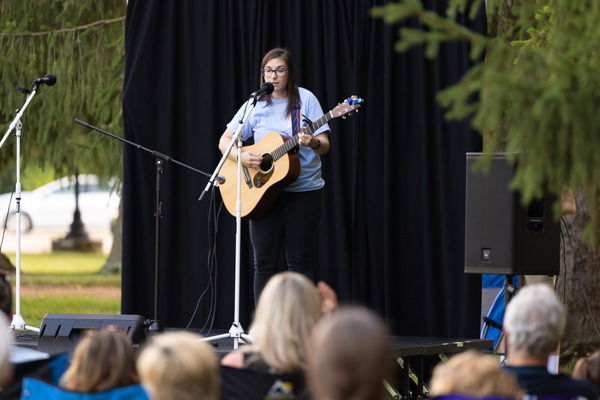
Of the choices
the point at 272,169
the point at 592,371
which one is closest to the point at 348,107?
the point at 272,169

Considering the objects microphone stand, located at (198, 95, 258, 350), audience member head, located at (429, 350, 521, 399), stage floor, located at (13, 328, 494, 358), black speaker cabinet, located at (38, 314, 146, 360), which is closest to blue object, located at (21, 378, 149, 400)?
audience member head, located at (429, 350, 521, 399)

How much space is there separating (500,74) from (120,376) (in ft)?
4.54

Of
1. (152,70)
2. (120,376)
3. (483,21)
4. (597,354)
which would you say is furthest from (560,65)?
(152,70)

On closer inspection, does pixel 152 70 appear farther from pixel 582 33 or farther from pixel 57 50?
pixel 582 33

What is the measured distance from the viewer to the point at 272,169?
14.7 ft

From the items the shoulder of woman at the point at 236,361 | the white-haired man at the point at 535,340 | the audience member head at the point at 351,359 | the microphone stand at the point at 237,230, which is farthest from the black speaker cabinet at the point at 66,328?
the audience member head at the point at 351,359

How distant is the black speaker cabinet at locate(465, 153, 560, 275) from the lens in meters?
4.45

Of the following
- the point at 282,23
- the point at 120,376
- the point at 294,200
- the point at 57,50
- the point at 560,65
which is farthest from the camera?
the point at 57,50

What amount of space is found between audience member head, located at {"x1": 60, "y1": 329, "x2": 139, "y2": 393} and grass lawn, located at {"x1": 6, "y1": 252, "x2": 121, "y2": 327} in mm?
6607

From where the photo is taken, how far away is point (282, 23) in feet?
19.0

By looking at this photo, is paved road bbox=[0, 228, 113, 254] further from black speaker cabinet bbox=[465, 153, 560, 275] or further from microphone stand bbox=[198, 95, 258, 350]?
black speaker cabinet bbox=[465, 153, 560, 275]

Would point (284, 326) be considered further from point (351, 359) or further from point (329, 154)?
point (329, 154)

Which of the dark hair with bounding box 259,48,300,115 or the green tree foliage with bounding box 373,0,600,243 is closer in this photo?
the green tree foliage with bounding box 373,0,600,243

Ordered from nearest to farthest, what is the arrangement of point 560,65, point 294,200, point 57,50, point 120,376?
point 120,376 → point 560,65 → point 294,200 → point 57,50
